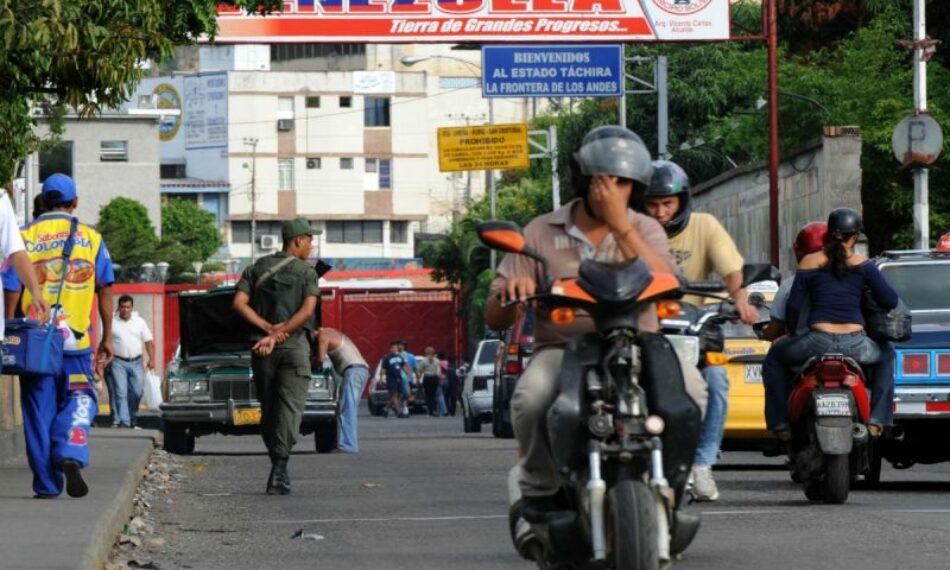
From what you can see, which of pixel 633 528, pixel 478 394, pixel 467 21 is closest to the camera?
pixel 633 528

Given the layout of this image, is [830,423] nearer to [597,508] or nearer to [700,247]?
[700,247]

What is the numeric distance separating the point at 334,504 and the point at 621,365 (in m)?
7.19

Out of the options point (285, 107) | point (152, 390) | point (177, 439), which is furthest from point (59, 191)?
point (285, 107)

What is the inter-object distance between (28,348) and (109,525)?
167cm

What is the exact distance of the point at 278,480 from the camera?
1548 cm

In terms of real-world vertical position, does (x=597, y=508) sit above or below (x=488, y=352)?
above

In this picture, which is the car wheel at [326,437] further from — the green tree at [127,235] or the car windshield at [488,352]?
the green tree at [127,235]

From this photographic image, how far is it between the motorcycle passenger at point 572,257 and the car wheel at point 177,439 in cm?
1559

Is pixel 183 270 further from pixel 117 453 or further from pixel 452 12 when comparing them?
pixel 117 453

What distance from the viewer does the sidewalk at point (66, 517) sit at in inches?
372

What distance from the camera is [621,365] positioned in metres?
7.38

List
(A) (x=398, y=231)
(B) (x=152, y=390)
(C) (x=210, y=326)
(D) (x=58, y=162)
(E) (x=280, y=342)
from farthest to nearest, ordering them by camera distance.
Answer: (A) (x=398, y=231)
(D) (x=58, y=162)
(B) (x=152, y=390)
(C) (x=210, y=326)
(E) (x=280, y=342)

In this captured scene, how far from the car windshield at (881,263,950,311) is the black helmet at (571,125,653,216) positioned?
830cm

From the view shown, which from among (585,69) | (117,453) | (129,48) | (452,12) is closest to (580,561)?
(129,48)
